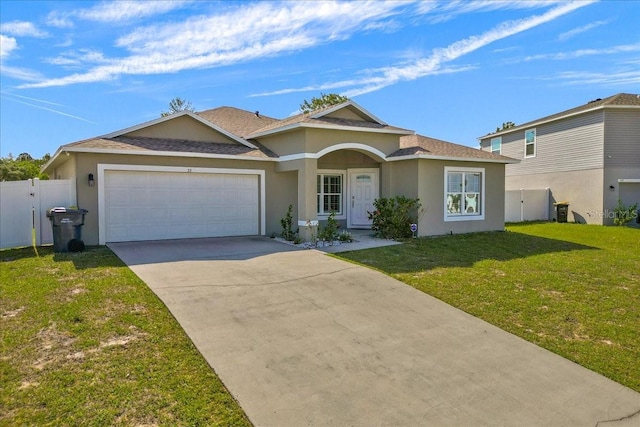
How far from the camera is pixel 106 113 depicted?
24906 mm

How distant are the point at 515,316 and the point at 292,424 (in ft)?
14.0

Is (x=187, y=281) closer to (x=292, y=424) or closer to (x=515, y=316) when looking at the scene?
(x=292, y=424)

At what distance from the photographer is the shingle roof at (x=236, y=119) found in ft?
57.5

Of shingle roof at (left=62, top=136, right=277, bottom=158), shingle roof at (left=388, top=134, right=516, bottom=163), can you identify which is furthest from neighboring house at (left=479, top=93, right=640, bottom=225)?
shingle roof at (left=62, top=136, right=277, bottom=158)

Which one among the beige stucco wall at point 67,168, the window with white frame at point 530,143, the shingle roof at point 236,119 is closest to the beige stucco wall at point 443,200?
the shingle roof at point 236,119

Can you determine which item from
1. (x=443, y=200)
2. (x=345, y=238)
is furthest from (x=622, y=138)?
(x=345, y=238)

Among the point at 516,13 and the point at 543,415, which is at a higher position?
the point at 516,13

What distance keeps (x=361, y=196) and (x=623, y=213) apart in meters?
13.1

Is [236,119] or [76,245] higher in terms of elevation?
[236,119]

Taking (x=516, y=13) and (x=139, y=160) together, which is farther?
(x=516, y=13)

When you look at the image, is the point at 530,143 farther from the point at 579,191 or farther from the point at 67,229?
the point at 67,229

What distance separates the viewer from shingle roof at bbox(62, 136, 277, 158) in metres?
11.8

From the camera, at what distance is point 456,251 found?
1170cm

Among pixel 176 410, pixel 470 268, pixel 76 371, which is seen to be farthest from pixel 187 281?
pixel 470 268
